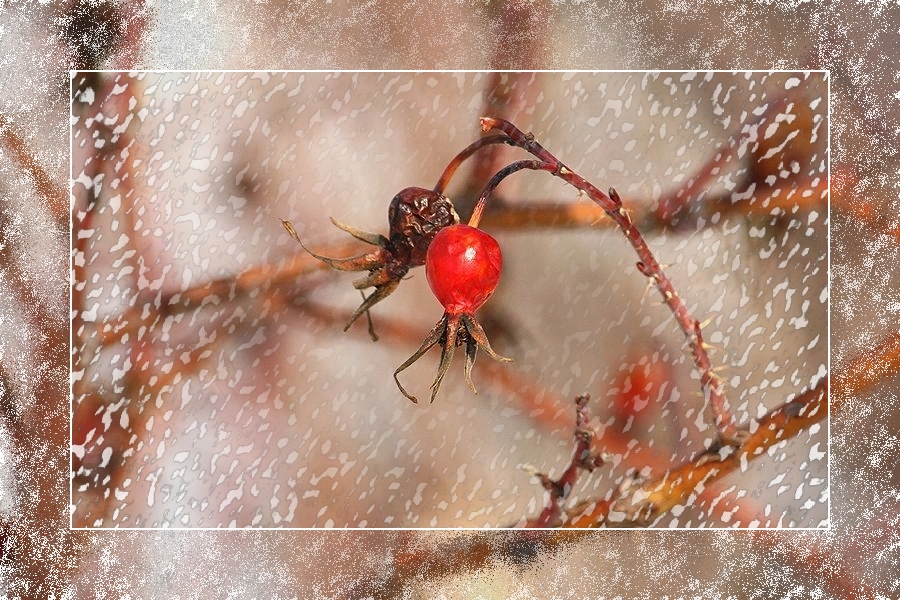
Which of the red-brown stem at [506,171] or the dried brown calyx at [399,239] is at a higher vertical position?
the red-brown stem at [506,171]

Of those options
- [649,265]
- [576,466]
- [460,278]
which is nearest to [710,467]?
[576,466]

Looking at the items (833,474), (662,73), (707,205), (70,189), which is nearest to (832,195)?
(707,205)

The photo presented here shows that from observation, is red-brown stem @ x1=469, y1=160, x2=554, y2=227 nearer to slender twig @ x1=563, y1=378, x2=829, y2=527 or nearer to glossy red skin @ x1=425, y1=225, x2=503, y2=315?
glossy red skin @ x1=425, y1=225, x2=503, y2=315

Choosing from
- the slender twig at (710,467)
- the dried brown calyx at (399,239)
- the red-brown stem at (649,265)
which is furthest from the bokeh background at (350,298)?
the dried brown calyx at (399,239)

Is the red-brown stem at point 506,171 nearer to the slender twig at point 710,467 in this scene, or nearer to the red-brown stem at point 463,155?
the red-brown stem at point 463,155

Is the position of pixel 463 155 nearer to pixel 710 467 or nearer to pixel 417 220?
pixel 417 220

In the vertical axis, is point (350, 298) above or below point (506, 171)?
below
